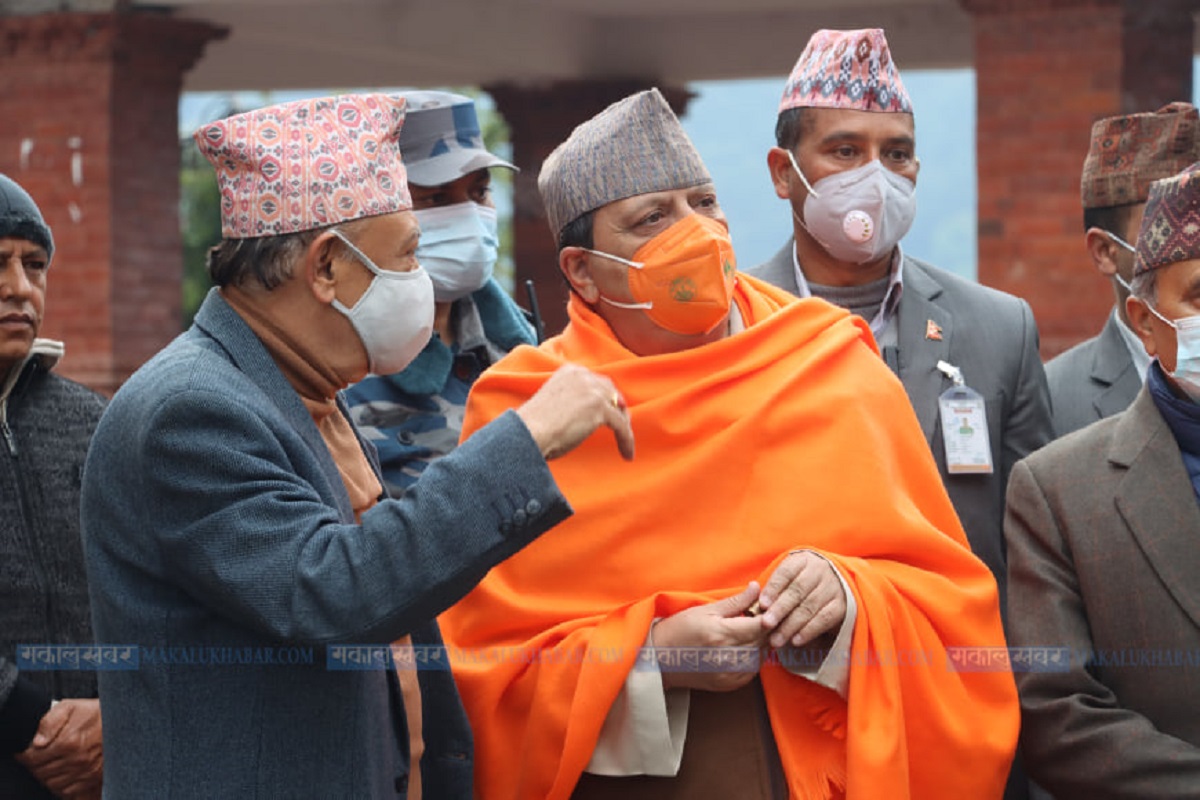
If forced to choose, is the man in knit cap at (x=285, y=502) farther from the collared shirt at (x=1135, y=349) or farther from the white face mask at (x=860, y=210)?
the collared shirt at (x=1135, y=349)

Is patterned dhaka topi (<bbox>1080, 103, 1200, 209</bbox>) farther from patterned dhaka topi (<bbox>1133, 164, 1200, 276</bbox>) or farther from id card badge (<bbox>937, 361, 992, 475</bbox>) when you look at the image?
patterned dhaka topi (<bbox>1133, 164, 1200, 276</bbox>)

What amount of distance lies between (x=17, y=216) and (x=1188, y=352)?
2586 millimetres

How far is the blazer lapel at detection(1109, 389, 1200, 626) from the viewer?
302cm

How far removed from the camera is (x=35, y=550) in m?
3.53

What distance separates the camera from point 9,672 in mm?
3398

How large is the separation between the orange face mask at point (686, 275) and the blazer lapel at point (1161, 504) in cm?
86

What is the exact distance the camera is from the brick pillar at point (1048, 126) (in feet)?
24.3

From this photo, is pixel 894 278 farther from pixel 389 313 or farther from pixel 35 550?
pixel 35 550

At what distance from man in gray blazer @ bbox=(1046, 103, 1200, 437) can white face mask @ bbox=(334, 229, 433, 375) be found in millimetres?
2018

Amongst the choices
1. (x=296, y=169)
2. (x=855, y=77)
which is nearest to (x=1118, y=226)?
(x=855, y=77)

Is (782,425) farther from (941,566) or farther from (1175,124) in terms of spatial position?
(1175,124)

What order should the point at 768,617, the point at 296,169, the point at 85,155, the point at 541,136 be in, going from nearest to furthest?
1. the point at 296,169
2. the point at 768,617
3. the point at 85,155
4. the point at 541,136

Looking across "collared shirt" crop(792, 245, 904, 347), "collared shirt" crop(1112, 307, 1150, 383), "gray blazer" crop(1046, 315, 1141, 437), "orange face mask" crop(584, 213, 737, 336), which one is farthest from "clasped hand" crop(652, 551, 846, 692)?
"collared shirt" crop(1112, 307, 1150, 383)

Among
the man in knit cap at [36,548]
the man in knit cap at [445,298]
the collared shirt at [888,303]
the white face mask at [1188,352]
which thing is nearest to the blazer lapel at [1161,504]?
the white face mask at [1188,352]
